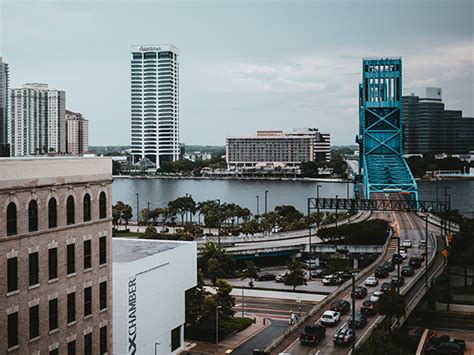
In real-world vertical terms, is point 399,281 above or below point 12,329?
below

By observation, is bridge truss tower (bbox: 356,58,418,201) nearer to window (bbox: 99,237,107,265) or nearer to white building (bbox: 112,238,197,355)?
white building (bbox: 112,238,197,355)

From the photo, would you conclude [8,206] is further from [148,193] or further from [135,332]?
[148,193]

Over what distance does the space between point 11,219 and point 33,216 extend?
0.94 m

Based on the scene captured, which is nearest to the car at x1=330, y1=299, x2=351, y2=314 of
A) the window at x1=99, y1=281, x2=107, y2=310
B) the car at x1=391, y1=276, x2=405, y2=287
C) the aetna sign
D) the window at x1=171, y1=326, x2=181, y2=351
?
the car at x1=391, y1=276, x2=405, y2=287

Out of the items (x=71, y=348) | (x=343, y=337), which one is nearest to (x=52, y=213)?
(x=71, y=348)

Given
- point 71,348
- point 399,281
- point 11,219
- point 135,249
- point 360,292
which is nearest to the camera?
point 11,219

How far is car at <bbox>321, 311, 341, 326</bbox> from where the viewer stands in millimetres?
32531

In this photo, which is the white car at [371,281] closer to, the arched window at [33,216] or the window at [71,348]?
the window at [71,348]

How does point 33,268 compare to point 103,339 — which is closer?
point 33,268

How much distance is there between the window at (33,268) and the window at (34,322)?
75 cm

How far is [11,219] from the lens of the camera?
1883cm

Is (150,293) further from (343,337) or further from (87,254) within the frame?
(343,337)

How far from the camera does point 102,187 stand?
2312cm

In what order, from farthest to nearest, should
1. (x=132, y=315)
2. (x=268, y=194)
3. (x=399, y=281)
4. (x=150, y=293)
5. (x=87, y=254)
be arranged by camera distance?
(x=268, y=194) < (x=399, y=281) < (x=150, y=293) < (x=132, y=315) < (x=87, y=254)
